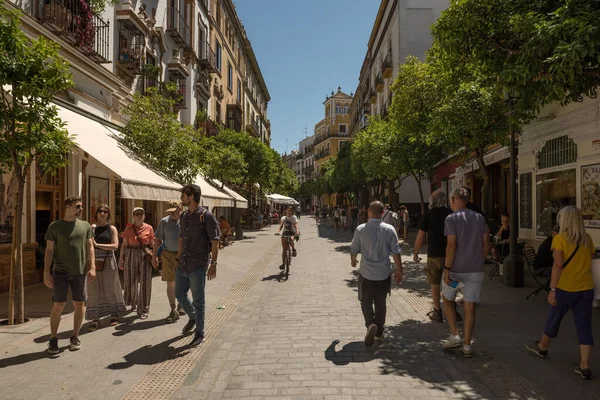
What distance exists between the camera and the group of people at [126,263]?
502 cm

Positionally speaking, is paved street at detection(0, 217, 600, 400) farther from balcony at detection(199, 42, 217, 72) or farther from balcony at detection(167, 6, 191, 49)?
balcony at detection(199, 42, 217, 72)

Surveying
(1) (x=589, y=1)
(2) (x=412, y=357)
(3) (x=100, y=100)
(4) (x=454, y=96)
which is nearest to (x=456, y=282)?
(2) (x=412, y=357)

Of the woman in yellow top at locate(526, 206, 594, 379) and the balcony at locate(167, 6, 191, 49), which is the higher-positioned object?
the balcony at locate(167, 6, 191, 49)

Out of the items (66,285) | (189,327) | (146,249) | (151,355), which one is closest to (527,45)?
(189,327)

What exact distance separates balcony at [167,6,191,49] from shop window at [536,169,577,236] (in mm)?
13794

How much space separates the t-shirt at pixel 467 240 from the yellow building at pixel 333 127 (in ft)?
231

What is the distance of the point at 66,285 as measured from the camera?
16.6ft

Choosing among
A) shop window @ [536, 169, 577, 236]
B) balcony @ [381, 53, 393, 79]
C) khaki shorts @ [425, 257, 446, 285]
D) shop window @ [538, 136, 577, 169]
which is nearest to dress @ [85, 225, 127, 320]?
khaki shorts @ [425, 257, 446, 285]

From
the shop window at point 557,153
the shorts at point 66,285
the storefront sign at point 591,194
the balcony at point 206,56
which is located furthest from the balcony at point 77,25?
the storefront sign at point 591,194

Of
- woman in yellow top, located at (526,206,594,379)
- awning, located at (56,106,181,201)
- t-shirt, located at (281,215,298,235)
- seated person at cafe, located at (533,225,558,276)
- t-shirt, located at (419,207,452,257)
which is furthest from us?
t-shirt, located at (281,215,298,235)

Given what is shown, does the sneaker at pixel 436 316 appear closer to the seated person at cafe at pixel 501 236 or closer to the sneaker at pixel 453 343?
the sneaker at pixel 453 343

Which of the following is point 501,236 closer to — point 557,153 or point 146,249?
point 557,153

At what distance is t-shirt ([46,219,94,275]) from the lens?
5004 mm

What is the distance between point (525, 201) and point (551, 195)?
1.56 metres
